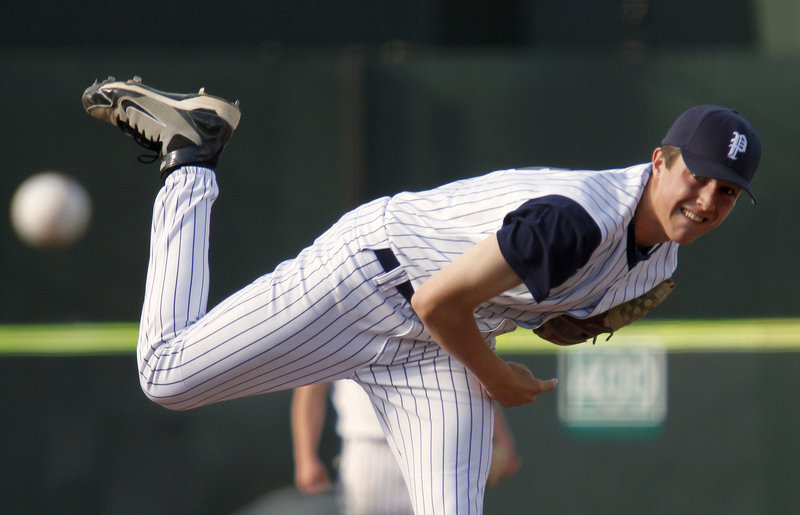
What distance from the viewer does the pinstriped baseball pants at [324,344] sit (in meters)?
2.44

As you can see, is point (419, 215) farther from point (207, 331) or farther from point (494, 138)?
point (494, 138)

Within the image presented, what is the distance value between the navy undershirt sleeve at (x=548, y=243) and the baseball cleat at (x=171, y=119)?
0.96 meters

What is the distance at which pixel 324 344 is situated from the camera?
2479mm

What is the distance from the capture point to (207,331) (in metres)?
2.48

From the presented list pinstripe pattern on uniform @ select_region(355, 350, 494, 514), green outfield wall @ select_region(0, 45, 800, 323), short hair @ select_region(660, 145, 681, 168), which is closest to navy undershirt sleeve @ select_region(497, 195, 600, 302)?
short hair @ select_region(660, 145, 681, 168)

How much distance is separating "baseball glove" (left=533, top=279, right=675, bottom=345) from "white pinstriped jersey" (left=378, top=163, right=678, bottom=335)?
4 cm

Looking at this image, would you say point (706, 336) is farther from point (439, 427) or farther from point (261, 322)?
point (261, 322)

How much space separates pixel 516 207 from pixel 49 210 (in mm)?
3157

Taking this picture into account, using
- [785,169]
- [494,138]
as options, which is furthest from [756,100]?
[494,138]

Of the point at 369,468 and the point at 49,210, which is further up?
the point at 49,210

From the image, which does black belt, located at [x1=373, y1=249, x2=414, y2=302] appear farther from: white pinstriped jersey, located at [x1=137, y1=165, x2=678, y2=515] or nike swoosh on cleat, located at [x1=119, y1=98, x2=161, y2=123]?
nike swoosh on cleat, located at [x1=119, y1=98, x2=161, y2=123]

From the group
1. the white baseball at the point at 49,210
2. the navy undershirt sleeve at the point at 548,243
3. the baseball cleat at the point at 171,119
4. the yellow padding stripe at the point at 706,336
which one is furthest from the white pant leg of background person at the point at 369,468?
the white baseball at the point at 49,210

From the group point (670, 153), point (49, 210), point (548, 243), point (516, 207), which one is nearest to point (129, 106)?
point (516, 207)

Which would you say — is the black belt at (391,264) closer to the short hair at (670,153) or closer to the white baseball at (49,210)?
the short hair at (670,153)
